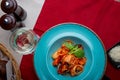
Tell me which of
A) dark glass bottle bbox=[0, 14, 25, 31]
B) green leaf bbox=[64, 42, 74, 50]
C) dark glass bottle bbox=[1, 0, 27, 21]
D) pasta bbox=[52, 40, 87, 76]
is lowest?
pasta bbox=[52, 40, 87, 76]

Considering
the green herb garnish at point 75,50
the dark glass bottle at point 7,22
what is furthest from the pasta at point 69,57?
the dark glass bottle at point 7,22

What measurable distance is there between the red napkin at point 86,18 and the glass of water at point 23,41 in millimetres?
30

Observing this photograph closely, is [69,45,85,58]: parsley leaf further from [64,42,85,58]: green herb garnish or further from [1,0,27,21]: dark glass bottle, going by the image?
[1,0,27,21]: dark glass bottle

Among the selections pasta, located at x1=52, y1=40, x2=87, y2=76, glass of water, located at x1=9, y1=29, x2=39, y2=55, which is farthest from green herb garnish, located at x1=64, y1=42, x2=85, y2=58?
glass of water, located at x1=9, y1=29, x2=39, y2=55

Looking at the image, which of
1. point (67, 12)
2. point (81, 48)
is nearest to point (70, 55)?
point (81, 48)

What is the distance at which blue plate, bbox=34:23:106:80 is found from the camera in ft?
3.24

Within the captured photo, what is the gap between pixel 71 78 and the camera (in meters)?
1.01

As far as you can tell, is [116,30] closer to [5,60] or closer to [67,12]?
[67,12]

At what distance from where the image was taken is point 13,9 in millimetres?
976

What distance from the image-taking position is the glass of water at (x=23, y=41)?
1.04m

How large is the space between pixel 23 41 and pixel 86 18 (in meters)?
0.22

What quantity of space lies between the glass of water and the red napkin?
30 millimetres

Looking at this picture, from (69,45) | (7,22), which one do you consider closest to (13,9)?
(7,22)

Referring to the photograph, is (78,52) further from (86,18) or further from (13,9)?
(13,9)
